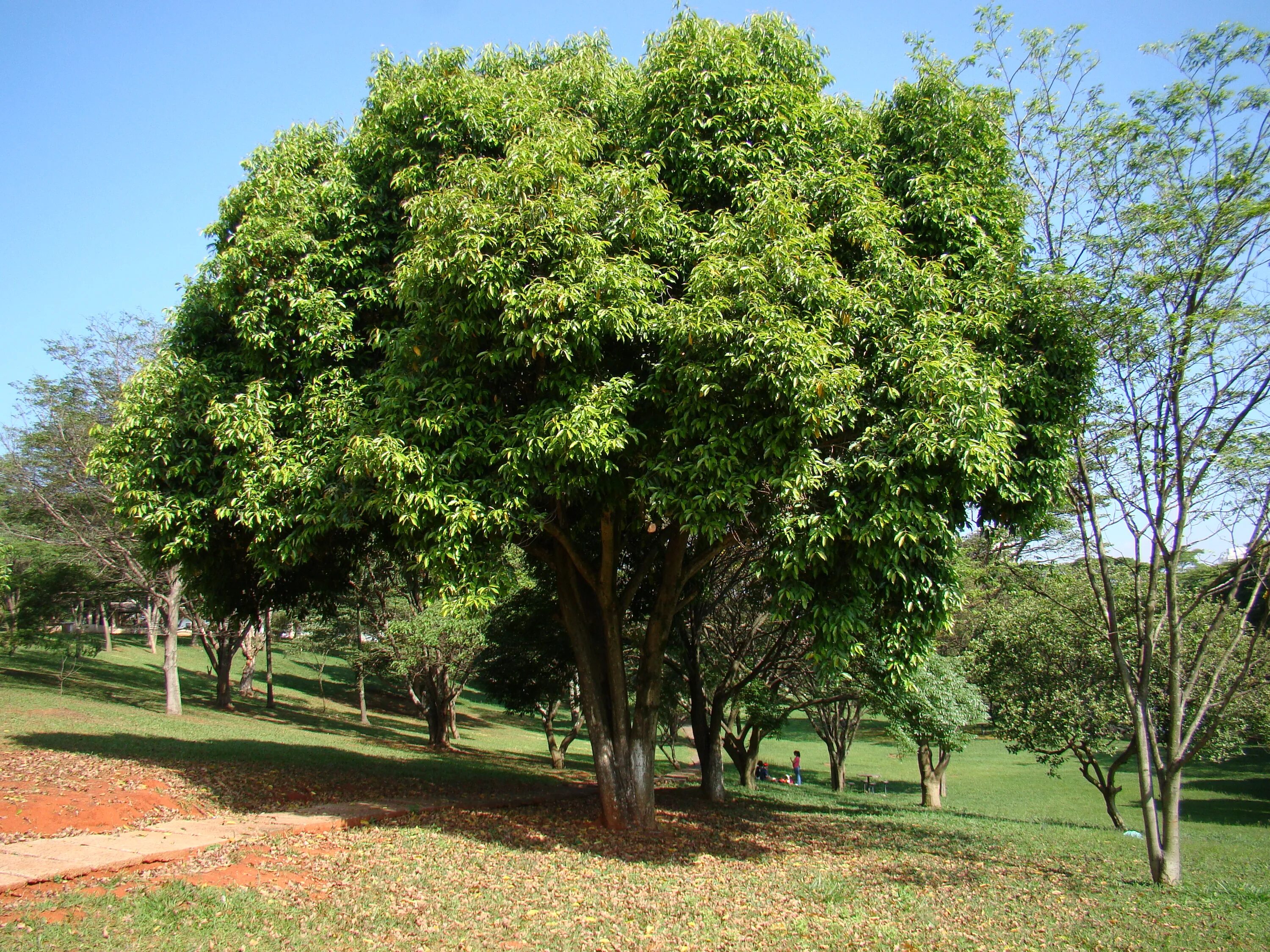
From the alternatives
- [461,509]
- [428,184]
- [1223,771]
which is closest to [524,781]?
[461,509]

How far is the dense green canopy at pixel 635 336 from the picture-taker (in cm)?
832

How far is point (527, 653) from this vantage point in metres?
18.1

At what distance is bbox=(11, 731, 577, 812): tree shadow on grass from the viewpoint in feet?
39.6

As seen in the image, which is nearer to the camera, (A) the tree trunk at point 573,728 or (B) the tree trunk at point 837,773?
(A) the tree trunk at point 573,728

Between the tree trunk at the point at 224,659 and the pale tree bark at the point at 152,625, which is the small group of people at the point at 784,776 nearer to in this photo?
the tree trunk at the point at 224,659

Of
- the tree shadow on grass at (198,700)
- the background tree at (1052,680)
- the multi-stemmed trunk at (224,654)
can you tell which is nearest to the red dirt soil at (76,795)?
the tree shadow on grass at (198,700)

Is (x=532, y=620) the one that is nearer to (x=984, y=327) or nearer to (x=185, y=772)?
(x=185, y=772)

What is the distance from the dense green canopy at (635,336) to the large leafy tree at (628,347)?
44mm

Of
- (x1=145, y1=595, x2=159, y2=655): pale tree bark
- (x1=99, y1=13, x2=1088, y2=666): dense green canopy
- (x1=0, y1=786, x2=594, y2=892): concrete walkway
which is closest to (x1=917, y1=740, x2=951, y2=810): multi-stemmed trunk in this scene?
(x1=99, y1=13, x2=1088, y2=666): dense green canopy

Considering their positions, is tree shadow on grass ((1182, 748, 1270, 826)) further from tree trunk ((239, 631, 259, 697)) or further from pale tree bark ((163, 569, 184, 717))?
tree trunk ((239, 631, 259, 697))

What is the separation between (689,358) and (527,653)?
11.4m

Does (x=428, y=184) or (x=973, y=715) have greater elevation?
(x=428, y=184)

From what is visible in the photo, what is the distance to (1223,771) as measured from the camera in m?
35.9

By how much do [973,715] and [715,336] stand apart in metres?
14.3
